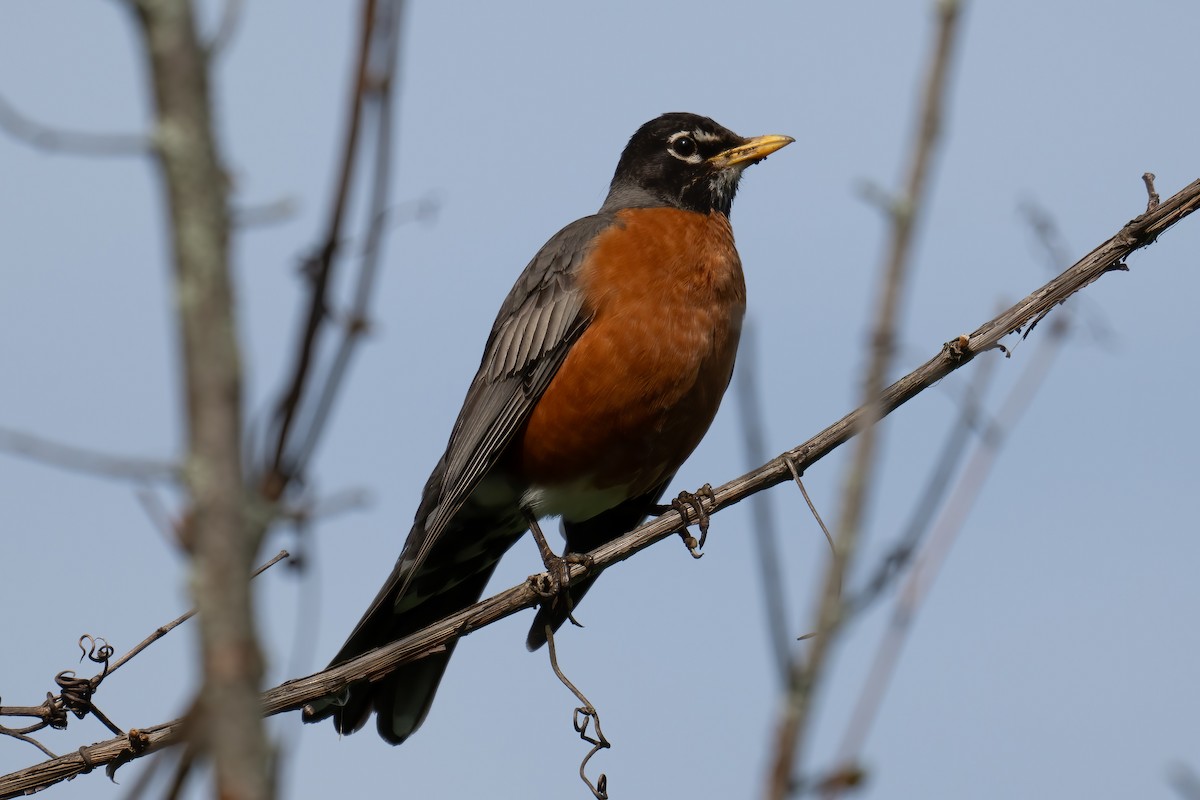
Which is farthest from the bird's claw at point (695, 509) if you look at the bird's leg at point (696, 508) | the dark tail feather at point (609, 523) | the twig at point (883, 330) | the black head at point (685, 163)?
the twig at point (883, 330)

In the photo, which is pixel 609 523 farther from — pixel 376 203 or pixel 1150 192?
pixel 376 203

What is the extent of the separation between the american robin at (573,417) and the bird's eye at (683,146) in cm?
81

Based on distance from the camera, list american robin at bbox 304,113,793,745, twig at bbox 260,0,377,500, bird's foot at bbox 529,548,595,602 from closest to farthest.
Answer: twig at bbox 260,0,377,500 < bird's foot at bbox 529,548,595,602 < american robin at bbox 304,113,793,745

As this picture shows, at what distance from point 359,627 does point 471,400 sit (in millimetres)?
1303

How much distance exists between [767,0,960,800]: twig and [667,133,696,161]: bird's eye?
5.87 metres

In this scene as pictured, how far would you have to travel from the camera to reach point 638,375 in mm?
5582

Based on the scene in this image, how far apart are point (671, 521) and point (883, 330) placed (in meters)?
3.43

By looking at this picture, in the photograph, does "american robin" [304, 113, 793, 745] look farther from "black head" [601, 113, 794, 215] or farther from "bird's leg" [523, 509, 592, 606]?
"black head" [601, 113, 794, 215]

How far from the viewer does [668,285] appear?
578 cm

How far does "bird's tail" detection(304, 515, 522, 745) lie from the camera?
5203 mm

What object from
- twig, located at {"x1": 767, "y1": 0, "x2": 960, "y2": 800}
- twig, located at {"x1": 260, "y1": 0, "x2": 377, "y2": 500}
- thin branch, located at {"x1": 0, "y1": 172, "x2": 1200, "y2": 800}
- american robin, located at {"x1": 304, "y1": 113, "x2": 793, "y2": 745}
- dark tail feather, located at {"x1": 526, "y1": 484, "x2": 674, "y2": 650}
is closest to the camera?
twig, located at {"x1": 260, "y1": 0, "x2": 377, "y2": 500}

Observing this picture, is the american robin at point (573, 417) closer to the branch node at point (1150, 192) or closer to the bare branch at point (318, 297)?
the branch node at point (1150, 192)

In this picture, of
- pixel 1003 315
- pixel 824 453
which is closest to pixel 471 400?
pixel 824 453

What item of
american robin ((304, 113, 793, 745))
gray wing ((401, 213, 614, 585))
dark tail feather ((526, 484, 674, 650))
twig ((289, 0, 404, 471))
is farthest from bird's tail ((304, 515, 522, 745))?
twig ((289, 0, 404, 471))
